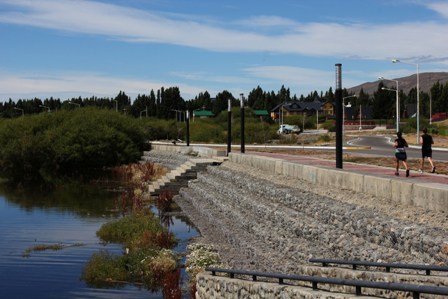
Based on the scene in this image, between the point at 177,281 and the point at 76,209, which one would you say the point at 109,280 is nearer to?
the point at 177,281

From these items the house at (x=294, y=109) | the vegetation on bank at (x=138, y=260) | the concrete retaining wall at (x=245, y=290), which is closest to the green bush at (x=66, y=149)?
the vegetation on bank at (x=138, y=260)

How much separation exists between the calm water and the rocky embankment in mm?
1977

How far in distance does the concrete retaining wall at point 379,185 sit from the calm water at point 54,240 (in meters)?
4.79

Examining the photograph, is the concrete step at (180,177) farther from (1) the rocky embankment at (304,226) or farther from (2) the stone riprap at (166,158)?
(1) the rocky embankment at (304,226)

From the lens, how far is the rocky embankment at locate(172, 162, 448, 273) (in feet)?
39.4

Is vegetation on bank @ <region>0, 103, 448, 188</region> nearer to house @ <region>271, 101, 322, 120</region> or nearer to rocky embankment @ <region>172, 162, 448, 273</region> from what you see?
rocky embankment @ <region>172, 162, 448, 273</region>

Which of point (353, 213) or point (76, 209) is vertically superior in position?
point (353, 213)

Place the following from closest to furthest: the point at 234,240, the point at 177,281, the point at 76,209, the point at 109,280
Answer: the point at 177,281 → the point at 109,280 → the point at 234,240 → the point at 76,209

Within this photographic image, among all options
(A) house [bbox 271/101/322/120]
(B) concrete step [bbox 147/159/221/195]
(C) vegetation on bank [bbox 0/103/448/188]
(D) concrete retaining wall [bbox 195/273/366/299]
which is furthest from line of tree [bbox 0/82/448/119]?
(D) concrete retaining wall [bbox 195/273/366/299]

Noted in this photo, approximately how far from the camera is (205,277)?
14109 mm

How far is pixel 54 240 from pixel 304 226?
11.5 meters

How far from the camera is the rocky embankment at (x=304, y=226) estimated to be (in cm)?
1201

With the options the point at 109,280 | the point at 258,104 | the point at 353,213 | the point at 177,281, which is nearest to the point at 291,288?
the point at 353,213

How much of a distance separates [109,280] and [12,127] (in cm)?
5224
